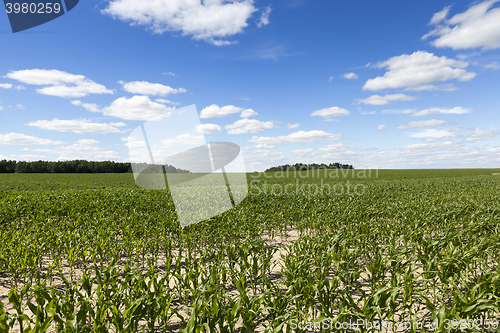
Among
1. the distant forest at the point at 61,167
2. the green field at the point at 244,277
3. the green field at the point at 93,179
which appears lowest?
the green field at the point at 244,277

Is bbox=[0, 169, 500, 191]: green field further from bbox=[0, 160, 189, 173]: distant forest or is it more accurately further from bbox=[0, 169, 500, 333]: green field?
bbox=[0, 169, 500, 333]: green field

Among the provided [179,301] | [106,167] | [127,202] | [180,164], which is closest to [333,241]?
[179,301]

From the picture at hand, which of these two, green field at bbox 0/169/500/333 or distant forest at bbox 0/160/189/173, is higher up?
distant forest at bbox 0/160/189/173

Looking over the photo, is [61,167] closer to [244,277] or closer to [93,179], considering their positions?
[93,179]

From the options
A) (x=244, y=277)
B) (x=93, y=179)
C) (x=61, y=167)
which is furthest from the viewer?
(x=61, y=167)

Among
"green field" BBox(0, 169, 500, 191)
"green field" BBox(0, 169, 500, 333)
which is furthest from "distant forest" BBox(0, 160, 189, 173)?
"green field" BBox(0, 169, 500, 333)

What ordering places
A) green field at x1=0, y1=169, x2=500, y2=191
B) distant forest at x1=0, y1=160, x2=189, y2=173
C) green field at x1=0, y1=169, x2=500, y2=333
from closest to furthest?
green field at x1=0, y1=169, x2=500, y2=333, green field at x1=0, y1=169, x2=500, y2=191, distant forest at x1=0, y1=160, x2=189, y2=173

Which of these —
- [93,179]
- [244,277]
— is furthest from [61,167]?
[244,277]

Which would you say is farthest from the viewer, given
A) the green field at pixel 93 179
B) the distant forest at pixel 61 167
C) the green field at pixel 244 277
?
the distant forest at pixel 61 167

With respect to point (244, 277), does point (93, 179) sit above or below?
above

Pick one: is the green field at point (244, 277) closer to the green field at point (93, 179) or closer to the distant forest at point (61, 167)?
the green field at point (93, 179)

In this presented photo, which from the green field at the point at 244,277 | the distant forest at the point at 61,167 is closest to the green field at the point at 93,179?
the distant forest at the point at 61,167

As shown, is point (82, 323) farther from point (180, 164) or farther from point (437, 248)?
point (437, 248)

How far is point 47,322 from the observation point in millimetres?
2598
